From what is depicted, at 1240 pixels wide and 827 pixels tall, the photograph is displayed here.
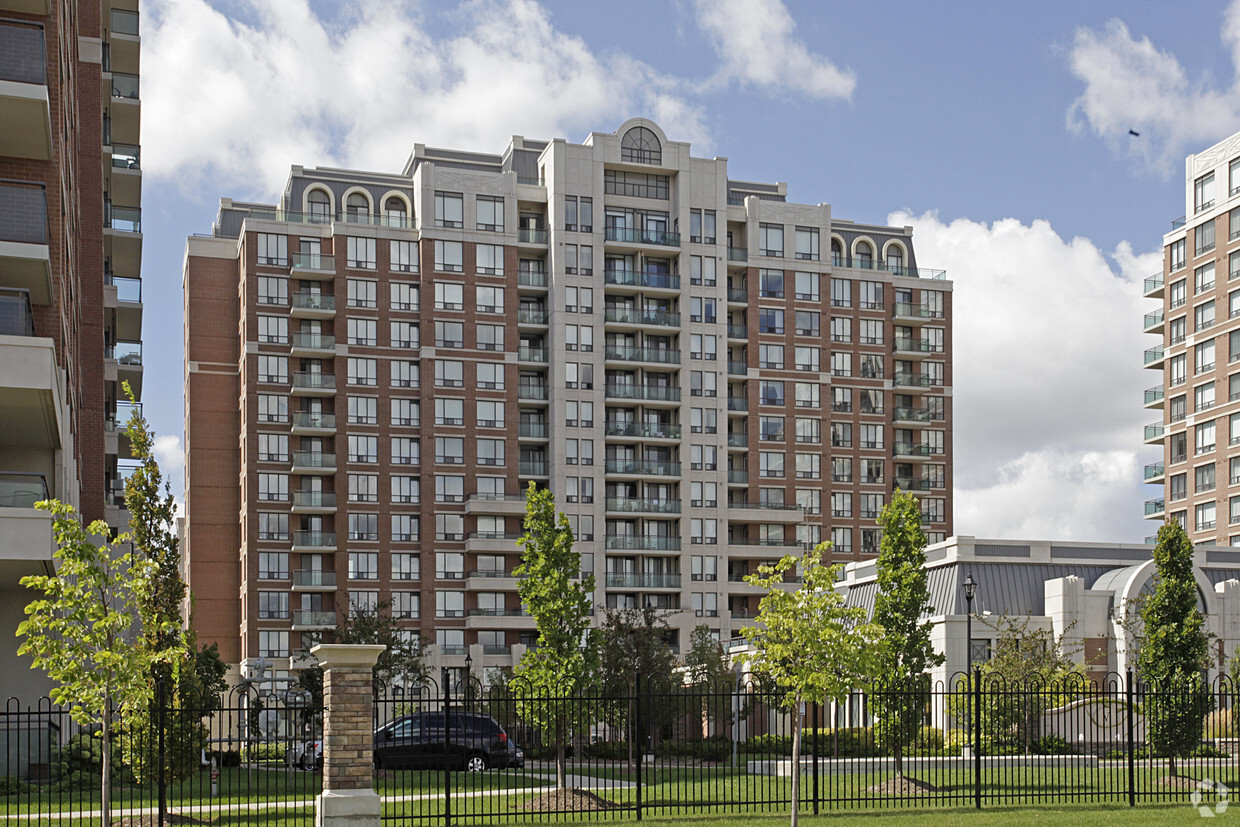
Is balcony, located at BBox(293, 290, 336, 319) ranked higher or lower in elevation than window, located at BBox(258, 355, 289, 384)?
higher

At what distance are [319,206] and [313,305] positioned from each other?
7.38m

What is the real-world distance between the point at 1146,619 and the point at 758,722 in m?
26.9

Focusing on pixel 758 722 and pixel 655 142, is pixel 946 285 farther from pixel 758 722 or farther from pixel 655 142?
pixel 758 722

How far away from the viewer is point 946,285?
331 feet

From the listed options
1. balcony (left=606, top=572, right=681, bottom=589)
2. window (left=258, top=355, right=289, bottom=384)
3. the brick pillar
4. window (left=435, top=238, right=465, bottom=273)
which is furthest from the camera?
balcony (left=606, top=572, right=681, bottom=589)

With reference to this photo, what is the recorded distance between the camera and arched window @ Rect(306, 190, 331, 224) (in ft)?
287

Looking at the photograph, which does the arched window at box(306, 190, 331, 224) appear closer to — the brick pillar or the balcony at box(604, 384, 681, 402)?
the balcony at box(604, 384, 681, 402)

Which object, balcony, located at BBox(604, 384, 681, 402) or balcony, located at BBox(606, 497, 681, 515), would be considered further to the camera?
balcony, located at BBox(604, 384, 681, 402)

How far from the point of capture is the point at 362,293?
8525cm

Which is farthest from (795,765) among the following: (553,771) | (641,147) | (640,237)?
(641,147)

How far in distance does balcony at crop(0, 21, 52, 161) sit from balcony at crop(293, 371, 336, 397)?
5352 cm

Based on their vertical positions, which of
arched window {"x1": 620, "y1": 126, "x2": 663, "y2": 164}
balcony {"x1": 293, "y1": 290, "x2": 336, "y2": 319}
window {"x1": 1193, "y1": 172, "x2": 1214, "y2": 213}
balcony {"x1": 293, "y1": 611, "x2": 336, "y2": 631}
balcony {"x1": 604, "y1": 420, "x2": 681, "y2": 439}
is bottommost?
balcony {"x1": 293, "y1": 611, "x2": 336, "y2": 631}

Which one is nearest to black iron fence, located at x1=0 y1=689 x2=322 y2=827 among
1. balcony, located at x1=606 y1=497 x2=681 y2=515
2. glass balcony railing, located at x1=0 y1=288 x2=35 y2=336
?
glass balcony railing, located at x1=0 y1=288 x2=35 y2=336

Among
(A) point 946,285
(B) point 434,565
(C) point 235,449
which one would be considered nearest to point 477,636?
(B) point 434,565
